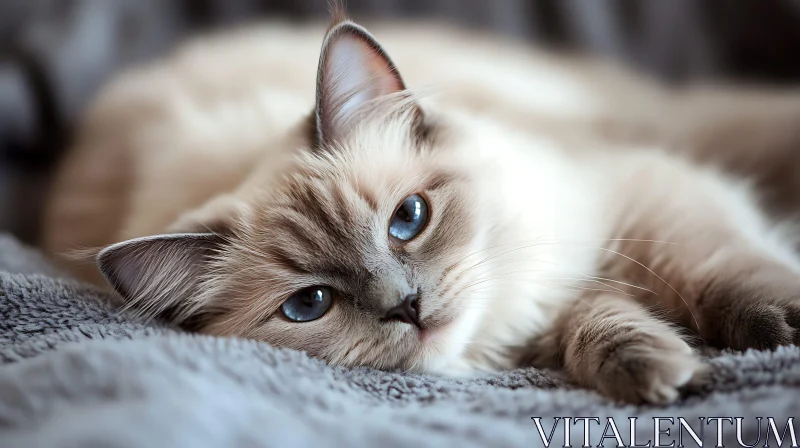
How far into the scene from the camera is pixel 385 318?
110 cm

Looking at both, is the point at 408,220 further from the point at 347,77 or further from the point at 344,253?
the point at 347,77

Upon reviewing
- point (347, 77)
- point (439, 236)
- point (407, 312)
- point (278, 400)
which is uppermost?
point (347, 77)

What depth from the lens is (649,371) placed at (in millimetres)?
967

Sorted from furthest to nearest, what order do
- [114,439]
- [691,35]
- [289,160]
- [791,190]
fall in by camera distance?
[691,35]
[791,190]
[289,160]
[114,439]

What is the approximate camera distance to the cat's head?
1113 millimetres

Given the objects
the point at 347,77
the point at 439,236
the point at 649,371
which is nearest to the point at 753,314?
the point at 649,371

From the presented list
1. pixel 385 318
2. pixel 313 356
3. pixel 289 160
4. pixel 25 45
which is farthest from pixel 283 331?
pixel 25 45

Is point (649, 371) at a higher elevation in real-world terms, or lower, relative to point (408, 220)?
lower

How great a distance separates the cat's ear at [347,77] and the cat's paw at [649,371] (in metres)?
0.68

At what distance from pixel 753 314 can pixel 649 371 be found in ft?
0.94

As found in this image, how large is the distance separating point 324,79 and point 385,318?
1.51ft

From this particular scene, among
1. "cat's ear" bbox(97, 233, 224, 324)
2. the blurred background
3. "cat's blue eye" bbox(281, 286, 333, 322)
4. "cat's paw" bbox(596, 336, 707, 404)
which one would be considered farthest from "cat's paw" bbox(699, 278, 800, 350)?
the blurred background

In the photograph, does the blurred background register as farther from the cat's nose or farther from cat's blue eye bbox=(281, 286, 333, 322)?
the cat's nose

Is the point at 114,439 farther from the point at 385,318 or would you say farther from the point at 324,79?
the point at 324,79
